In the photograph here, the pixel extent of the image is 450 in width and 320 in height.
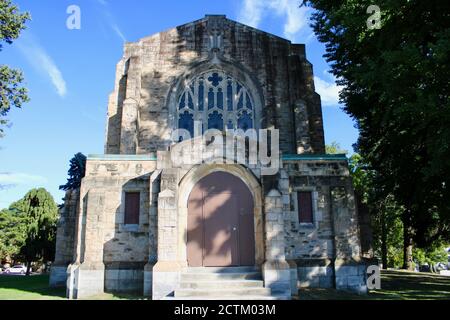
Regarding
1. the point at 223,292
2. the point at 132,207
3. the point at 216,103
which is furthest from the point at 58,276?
the point at 216,103

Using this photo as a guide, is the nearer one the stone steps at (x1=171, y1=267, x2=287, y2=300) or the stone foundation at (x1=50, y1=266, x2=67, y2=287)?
the stone steps at (x1=171, y1=267, x2=287, y2=300)

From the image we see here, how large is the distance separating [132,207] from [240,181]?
399 centimetres

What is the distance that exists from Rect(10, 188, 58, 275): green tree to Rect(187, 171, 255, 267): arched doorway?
1895 cm

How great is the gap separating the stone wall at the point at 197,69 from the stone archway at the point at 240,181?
4.78 metres

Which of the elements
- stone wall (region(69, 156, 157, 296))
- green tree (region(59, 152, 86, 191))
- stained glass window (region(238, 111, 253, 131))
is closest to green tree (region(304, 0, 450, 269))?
stained glass window (region(238, 111, 253, 131))

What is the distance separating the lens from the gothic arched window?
57.1ft

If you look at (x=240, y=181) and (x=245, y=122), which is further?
(x=245, y=122)

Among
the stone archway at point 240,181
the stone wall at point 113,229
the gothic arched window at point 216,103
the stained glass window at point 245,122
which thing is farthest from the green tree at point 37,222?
the stone archway at point 240,181

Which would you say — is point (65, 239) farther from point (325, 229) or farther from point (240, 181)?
point (325, 229)

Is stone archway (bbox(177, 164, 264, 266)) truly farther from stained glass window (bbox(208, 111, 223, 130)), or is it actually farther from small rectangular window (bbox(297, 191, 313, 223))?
stained glass window (bbox(208, 111, 223, 130))

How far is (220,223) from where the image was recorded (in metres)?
12.5

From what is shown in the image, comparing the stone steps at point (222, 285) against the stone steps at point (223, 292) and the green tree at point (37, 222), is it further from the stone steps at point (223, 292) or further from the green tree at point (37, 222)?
the green tree at point (37, 222)

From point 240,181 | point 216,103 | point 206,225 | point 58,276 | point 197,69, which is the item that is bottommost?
point 58,276

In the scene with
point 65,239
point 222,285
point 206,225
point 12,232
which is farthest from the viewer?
point 12,232
